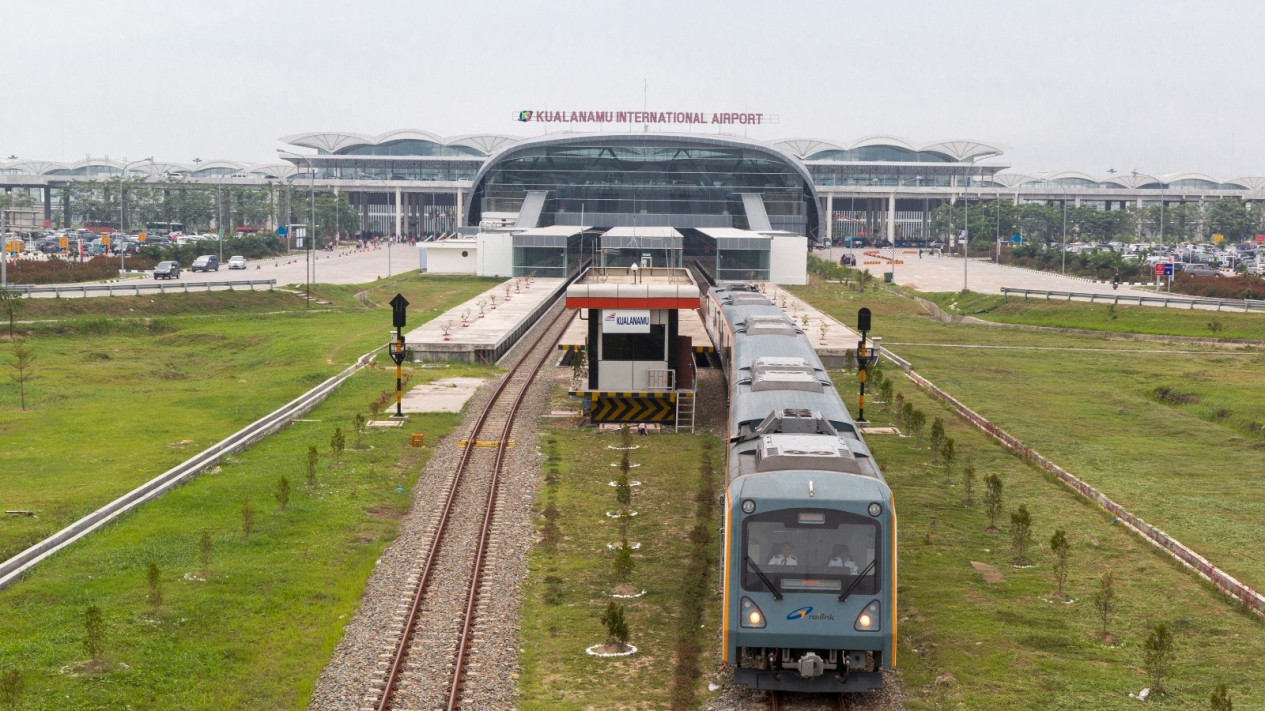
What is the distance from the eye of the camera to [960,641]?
64.7 feet

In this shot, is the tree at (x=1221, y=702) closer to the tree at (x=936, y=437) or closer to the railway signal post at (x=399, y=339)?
the tree at (x=936, y=437)

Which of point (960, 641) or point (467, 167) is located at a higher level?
point (467, 167)

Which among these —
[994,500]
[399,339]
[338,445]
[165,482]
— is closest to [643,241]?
[399,339]

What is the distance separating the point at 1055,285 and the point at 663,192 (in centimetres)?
4192

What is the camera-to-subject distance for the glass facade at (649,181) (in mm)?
127312

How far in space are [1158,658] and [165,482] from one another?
2132cm

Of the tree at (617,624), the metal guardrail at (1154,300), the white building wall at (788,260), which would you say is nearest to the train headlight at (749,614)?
the tree at (617,624)

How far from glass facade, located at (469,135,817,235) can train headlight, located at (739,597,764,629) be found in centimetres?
11081

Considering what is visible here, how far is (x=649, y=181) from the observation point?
5030 inches

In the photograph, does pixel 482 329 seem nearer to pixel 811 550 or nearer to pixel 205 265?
pixel 811 550

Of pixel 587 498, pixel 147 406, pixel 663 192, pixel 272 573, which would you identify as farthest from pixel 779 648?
pixel 663 192

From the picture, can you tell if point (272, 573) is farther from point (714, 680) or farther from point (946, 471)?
point (946, 471)

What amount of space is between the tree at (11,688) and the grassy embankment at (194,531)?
31 centimetres

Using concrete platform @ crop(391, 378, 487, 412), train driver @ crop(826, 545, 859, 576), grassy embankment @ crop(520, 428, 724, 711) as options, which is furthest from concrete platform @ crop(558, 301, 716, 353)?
train driver @ crop(826, 545, 859, 576)
